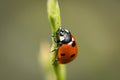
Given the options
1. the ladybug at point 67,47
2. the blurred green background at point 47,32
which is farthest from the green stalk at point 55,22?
the blurred green background at point 47,32

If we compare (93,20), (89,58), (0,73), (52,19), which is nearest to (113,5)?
(93,20)

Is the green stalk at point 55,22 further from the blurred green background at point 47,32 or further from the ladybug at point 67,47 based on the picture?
the blurred green background at point 47,32

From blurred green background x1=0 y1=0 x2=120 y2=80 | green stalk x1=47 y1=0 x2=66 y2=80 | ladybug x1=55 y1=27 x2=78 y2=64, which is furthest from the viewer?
blurred green background x1=0 y1=0 x2=120 y2=80

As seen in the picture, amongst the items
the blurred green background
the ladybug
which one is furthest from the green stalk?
the blurred green background

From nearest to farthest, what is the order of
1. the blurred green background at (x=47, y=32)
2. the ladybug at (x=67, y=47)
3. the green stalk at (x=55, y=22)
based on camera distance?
the green stalk at (x=55, y=22)
the ladybug at (x=67, y=47)
the blurred green background at (x=47, y=32)

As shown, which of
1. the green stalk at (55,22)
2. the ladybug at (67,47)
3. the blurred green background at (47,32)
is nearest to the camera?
the green stalk at (55,22)

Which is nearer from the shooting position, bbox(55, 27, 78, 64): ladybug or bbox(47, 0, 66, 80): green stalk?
bbox(47, 0, 66, 80): green stalk

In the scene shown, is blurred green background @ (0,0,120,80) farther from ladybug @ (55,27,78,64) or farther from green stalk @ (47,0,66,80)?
green stalk @ (47,0,66,80)

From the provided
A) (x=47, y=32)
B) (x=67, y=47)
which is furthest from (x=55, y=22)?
(x=47, y=32)

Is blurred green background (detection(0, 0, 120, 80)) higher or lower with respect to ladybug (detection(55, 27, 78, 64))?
higher

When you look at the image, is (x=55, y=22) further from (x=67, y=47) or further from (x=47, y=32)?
(x=47, y=32)
